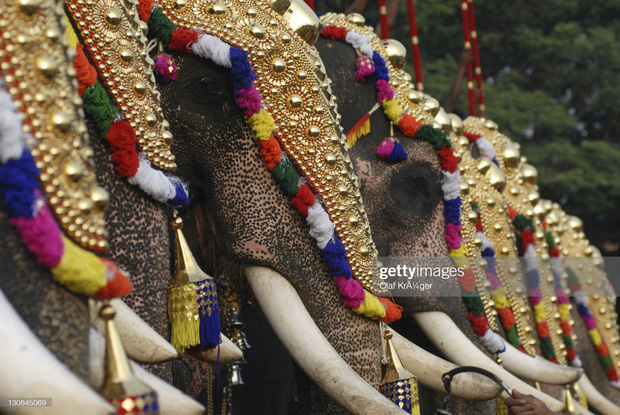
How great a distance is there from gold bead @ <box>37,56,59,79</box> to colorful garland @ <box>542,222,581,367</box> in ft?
9.83

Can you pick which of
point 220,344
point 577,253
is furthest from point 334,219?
point 577,253

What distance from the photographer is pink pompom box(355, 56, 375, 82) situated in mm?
2695

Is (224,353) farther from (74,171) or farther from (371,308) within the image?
(74,171)

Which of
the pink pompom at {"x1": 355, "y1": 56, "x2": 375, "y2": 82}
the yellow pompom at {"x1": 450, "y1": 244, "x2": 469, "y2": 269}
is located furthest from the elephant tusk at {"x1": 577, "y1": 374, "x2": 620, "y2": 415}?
the pink pompom at {"x1": 355, "y1": 56, "x2": 375, "y2": 82}

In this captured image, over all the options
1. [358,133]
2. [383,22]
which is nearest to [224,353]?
[358,133]

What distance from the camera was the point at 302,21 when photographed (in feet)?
7.16

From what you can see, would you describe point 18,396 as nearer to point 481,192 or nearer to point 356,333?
point 356,333

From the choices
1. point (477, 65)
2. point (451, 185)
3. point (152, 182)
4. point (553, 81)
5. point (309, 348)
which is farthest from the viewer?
point (553, 81)

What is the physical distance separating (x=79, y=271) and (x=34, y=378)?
0.14m

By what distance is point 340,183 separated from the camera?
82.5 inches

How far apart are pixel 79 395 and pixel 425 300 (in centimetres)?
183

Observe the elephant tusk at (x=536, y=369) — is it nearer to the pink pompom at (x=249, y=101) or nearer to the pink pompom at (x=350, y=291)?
the pink pompom at (x=350, y=291)

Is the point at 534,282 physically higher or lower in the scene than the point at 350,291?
higher

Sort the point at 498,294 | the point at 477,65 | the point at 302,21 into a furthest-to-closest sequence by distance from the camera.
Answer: the point at 477,65 < the point at 498,294 < the point at 302,21
